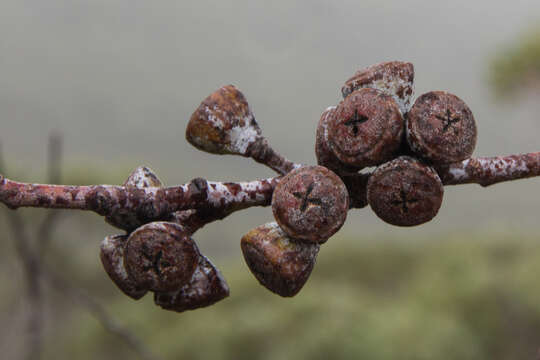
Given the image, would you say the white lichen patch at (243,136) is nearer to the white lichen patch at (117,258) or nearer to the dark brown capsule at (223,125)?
the dark brown capsule at (223,125)

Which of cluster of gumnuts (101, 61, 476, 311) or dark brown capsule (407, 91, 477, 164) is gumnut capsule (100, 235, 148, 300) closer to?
cluster of gumnuts (101, 61, 476, 311)

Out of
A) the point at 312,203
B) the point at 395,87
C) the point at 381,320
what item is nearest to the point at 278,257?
the point at 312,203

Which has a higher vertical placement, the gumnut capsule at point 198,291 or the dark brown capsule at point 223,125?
the dark brown capsule at point 223,125

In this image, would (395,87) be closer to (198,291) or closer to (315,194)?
(315,194)

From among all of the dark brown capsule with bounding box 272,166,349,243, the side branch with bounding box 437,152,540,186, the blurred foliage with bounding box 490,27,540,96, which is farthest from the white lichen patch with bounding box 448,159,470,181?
the blurred foliage with bounding box 490,27,540,96

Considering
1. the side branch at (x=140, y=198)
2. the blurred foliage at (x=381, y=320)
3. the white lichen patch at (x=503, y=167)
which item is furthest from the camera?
the blurred foliage at (x=381, y=320)

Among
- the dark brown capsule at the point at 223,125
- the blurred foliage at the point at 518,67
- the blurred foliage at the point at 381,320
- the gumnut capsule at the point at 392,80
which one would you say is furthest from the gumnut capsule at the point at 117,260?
the blurred foliage at the point at 518,67
